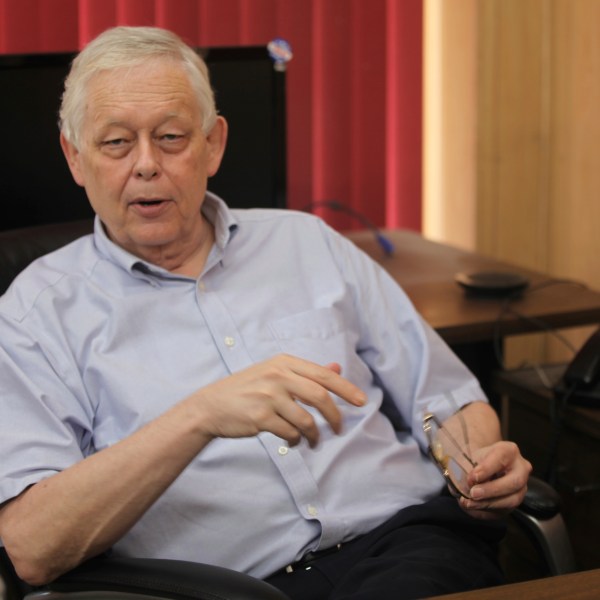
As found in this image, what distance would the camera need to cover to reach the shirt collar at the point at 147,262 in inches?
65.7

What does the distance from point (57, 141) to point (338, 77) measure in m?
1.03

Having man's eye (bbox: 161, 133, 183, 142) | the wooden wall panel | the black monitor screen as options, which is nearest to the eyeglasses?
man's eye (bbox: 161, 133, 183, 142)

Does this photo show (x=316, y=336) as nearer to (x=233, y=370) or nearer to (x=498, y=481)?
(x=233, y=370)

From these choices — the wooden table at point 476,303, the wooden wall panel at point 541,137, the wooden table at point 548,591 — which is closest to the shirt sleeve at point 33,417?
the wooden table at point 548,591

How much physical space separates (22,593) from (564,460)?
1091 mm

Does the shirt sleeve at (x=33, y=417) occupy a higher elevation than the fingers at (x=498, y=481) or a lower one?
higher

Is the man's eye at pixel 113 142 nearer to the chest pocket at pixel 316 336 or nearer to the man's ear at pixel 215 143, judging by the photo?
the man's ear at pixel 215 143

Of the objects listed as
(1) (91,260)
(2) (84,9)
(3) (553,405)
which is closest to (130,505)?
(1) (91,260)

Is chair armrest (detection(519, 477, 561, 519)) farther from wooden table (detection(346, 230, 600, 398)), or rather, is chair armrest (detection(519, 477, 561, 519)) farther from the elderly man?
wooden table (detection(346, 230, 600, 398))

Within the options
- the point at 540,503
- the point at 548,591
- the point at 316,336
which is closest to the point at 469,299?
the point at 316,336

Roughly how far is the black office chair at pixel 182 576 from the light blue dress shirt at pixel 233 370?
0.14 meters

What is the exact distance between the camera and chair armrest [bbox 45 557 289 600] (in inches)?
47.5

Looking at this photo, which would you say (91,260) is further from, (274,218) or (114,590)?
(114,590)

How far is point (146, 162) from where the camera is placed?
5.36ft
